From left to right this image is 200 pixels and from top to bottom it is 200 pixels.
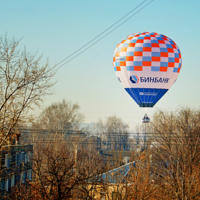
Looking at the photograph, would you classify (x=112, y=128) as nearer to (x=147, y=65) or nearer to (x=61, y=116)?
(x=61, y=116)

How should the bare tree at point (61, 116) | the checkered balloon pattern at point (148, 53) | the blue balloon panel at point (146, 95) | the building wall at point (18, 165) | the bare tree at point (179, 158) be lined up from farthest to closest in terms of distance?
the bare tree at point (61, 116)
the building wall at point (18, 165)
the blue balloon panel at point (146, 95)
the checkered balloon pattern at point (148, 53)
the bare tree at point (179, 158)

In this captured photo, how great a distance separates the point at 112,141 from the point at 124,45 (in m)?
47.3

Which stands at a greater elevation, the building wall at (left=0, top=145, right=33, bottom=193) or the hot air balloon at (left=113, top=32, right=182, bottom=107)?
the hot air balloon at (left=113, top=32, right=182, bottom=107)

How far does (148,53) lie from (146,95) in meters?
3.67

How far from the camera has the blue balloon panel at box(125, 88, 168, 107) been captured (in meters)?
31.3

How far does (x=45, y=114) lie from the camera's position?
6919cm

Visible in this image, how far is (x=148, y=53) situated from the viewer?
30625mm

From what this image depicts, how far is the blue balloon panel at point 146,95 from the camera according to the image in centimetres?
3130

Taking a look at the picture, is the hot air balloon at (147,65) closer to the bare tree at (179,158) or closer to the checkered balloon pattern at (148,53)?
the checkered balloon pattern at (148,53)

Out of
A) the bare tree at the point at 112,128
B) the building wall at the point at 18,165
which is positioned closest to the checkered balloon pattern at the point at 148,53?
the building wall at the point at 18,165

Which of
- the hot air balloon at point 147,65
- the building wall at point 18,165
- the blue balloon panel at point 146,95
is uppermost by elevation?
the hot air balloon at point 147,65

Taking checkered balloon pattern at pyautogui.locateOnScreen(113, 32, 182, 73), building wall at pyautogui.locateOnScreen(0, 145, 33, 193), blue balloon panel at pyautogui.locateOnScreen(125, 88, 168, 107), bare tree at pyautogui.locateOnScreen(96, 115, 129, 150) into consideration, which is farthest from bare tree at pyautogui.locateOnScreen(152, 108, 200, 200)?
bare tree at pyautogui.locateOnScreen(96, 115, 129, 150)

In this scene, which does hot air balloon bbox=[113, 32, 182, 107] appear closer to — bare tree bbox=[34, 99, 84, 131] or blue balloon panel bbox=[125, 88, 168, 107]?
blue balloon panel bbox=[125, 88, 168, 107]

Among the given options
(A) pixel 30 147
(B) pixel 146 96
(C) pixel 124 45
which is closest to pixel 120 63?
(C) pixel 124 45
